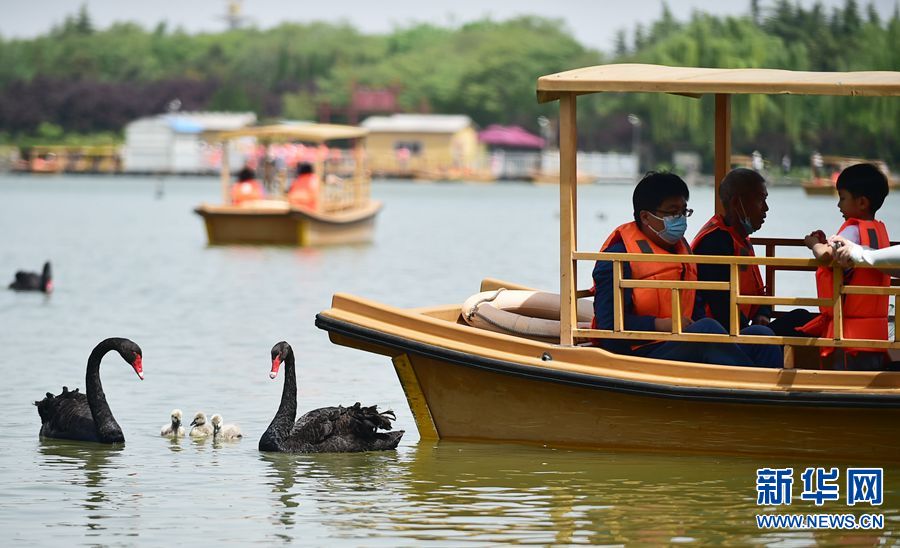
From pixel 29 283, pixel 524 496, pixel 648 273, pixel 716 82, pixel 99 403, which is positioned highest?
pixel 716 82

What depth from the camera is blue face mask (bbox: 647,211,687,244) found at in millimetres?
9633

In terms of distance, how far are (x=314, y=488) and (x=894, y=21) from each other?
125 feet

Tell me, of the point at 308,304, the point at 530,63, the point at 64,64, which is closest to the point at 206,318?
the point at 308,304

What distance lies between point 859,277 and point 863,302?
0.47 ft

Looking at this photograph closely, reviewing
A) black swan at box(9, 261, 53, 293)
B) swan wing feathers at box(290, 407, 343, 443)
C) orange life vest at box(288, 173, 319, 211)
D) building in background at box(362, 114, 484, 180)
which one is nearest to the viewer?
swan wing feathers at box(290, 407, 343, 443)

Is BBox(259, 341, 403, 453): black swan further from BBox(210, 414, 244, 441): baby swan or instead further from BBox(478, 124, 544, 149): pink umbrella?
BBox(478, 124, 544, 149): pink umbrella

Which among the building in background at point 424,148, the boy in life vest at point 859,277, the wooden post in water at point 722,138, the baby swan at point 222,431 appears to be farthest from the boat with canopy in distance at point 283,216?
the building in background at point 424,148

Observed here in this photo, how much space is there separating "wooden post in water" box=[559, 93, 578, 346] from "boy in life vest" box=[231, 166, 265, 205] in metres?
21.9

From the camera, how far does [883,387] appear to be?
9133mm

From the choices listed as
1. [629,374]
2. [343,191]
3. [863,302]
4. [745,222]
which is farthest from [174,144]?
[863,302]

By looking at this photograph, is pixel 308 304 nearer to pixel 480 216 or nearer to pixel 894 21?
pixel 894 21

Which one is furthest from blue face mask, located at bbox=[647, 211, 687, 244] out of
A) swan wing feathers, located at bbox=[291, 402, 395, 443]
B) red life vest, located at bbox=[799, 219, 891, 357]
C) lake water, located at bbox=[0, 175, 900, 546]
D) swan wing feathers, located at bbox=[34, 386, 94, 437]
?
swan wing feathers, located at bbox=[34, 386, 94, 437]

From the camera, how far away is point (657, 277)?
9.68 m

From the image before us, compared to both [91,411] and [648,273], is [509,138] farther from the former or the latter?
[648,273]
